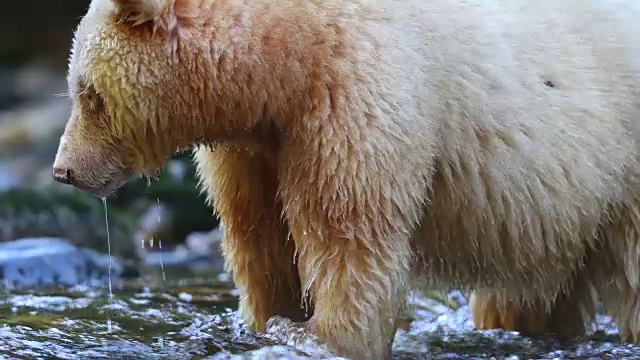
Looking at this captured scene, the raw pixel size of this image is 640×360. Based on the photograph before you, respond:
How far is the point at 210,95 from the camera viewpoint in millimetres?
4281

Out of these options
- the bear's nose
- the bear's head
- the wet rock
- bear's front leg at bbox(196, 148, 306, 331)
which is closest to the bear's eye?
the bear's head

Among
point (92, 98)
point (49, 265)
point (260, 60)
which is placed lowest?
point (49, 265)

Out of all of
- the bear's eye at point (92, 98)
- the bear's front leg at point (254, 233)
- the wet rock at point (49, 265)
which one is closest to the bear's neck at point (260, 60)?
the bear's eye at point (92, 98)

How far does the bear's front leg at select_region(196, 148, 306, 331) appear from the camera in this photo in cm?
491

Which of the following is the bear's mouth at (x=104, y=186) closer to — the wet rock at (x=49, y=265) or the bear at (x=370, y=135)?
the bear at (x=370, y=135)

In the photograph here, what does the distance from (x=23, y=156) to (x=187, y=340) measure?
8308 millimetres

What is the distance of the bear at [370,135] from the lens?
426 cm

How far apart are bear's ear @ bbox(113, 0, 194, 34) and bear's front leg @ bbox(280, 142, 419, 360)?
2.30 feet

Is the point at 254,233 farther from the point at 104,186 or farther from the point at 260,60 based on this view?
the point at 260,60

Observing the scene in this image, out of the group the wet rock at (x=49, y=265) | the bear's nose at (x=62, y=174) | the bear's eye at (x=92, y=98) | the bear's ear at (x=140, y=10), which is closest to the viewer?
the bear's ear at (x=140, y=10)

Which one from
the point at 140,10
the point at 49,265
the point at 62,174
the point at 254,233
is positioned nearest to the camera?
the point at 140,10

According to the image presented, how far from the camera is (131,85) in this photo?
13.9 ft

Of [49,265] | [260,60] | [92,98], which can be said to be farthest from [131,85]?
[49,265]

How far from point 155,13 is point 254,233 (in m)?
1.26
